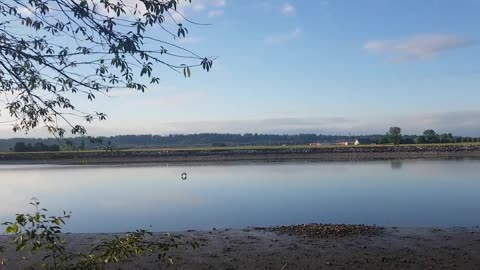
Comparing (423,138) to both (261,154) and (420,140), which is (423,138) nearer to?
(420,140)

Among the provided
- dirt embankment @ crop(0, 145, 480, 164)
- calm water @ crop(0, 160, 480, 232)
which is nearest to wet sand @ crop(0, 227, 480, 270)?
calm water @ crop(0, 160, 480, 232)

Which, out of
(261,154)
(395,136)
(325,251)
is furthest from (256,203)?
(395,136)

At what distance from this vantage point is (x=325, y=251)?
1076cm

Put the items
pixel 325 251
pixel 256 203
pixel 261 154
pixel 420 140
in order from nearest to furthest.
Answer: pixel 325 251 → pixel 256 203 → pixel 261 154 → pixel 420 140

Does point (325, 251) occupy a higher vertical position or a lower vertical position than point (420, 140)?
lower

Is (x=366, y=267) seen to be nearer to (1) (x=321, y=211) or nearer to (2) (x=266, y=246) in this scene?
(2) (x=266, y=246)

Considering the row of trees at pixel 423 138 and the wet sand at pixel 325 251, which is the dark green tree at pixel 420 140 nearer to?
the row of trees at pixel 423 138

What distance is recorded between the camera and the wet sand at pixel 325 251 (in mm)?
9805

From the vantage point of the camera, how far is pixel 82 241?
12.6m

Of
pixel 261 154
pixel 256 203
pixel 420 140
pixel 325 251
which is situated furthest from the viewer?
pixel 420 140

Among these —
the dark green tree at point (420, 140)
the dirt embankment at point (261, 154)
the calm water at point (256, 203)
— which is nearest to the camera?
the calm water at point (256, 203)

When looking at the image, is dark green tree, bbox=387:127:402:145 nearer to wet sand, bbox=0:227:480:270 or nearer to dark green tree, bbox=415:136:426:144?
dark green tree, bbox=415:136:426:144

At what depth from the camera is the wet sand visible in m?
9.80

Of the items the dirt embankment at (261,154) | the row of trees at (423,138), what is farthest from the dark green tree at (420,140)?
the dirt embankment at (261,154)
